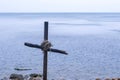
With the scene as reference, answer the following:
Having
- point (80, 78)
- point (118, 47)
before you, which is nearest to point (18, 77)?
point (80, 78)

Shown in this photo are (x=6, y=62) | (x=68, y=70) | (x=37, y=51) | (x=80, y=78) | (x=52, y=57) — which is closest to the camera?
(x=80, y=78)

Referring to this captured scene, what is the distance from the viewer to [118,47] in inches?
2010

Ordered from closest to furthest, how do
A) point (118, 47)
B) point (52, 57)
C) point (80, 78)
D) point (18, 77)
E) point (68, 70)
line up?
point (18, 77), point (80, 78), point (68, 70), point (52, 57), point (118, 47)

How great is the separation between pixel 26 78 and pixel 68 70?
5.96 meters

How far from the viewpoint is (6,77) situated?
28.6 m

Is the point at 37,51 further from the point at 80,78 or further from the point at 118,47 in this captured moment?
the point at 80,78

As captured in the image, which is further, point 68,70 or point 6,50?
point 6,50

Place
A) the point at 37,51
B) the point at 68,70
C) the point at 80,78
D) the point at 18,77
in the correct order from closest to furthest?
the point at 18,77 < the point at 80,78 < the point at 68,70 < the point at 37,51

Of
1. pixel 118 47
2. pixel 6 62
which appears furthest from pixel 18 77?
pixel 118 47

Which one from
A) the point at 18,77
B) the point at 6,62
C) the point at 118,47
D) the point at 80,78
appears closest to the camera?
the point at 18,77

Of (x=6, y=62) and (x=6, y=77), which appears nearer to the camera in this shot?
(x=6, y=77)

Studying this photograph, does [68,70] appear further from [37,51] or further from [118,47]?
[118,47]

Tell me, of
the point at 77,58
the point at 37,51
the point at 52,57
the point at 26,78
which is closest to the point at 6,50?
the point at 37,51

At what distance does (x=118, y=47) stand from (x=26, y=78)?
26.5 meters
